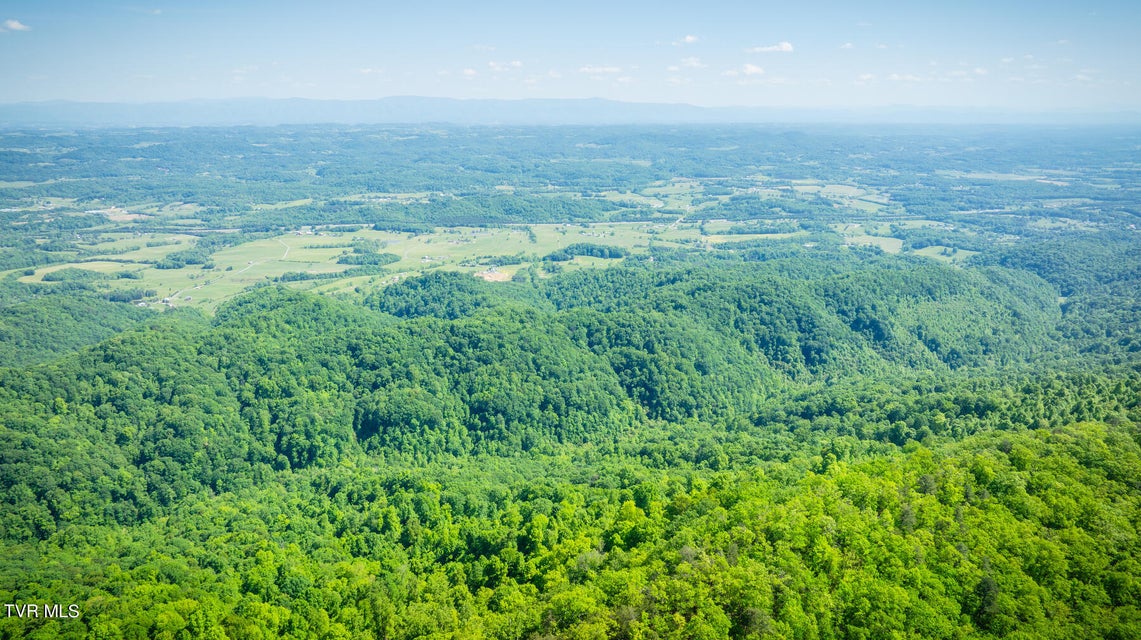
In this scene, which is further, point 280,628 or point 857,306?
point 857,306

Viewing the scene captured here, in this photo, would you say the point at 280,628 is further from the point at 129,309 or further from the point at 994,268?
the point at 994,268

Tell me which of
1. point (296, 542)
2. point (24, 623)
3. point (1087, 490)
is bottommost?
point (296, 542)

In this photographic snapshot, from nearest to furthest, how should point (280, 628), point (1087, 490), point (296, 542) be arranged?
point (280, 628) < point (1087, 490) < point (296, 542)

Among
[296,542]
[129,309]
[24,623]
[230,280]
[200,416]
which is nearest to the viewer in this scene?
[24,623]

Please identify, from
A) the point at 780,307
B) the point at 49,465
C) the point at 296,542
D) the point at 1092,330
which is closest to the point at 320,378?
the point at 49,465

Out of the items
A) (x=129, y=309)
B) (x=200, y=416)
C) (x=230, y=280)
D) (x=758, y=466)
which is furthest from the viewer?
(x=230, y=280)

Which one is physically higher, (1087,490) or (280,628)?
(1087,490)

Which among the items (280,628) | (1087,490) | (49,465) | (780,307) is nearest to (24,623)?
(280,628)

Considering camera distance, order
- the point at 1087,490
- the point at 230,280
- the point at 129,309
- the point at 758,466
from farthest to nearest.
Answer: the point at 230,280
the point at 129,309
the point at 758,466
the point at 1087,490

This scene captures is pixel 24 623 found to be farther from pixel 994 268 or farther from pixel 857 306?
pixel 994 268
